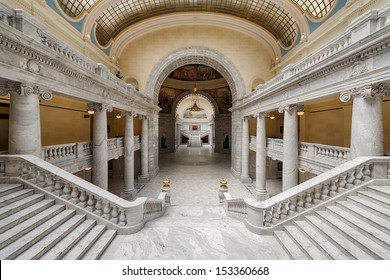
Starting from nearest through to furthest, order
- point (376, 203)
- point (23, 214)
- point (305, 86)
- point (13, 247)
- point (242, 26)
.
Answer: point (13, 247) < point (23, 214) < point (376, 203) < point (305, 86) < point (242, 26)

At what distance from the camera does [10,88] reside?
186 inches

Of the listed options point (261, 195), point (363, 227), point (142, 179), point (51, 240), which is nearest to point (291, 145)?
point (261, 195)

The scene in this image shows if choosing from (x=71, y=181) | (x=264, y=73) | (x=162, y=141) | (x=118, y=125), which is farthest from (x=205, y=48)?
(x=162, y=141)

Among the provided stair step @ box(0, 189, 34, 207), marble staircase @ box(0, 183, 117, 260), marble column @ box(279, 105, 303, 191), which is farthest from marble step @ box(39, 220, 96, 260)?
marble column @ box(279, 105, 303, 191)

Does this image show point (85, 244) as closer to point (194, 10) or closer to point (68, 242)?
point (68, 242)

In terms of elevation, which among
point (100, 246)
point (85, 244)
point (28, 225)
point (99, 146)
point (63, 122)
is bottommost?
point (100, 246)

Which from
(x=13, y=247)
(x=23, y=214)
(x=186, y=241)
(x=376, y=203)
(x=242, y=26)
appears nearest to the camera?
(x=13, y=247)

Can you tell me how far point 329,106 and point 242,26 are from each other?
9531 mm

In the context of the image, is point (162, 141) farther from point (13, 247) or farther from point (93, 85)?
point (13, 247)

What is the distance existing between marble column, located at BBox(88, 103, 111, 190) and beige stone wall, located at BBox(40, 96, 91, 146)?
163 inches

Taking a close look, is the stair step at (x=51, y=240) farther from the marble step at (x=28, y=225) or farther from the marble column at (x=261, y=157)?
the marble column at (x=261, y=157)

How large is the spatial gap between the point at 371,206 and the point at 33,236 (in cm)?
721

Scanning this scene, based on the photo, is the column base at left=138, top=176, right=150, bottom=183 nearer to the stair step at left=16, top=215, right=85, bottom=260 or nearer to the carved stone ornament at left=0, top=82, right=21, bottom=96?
the stair step at left=16, top=215, right=85, bottom=260

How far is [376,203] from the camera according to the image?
414cm
